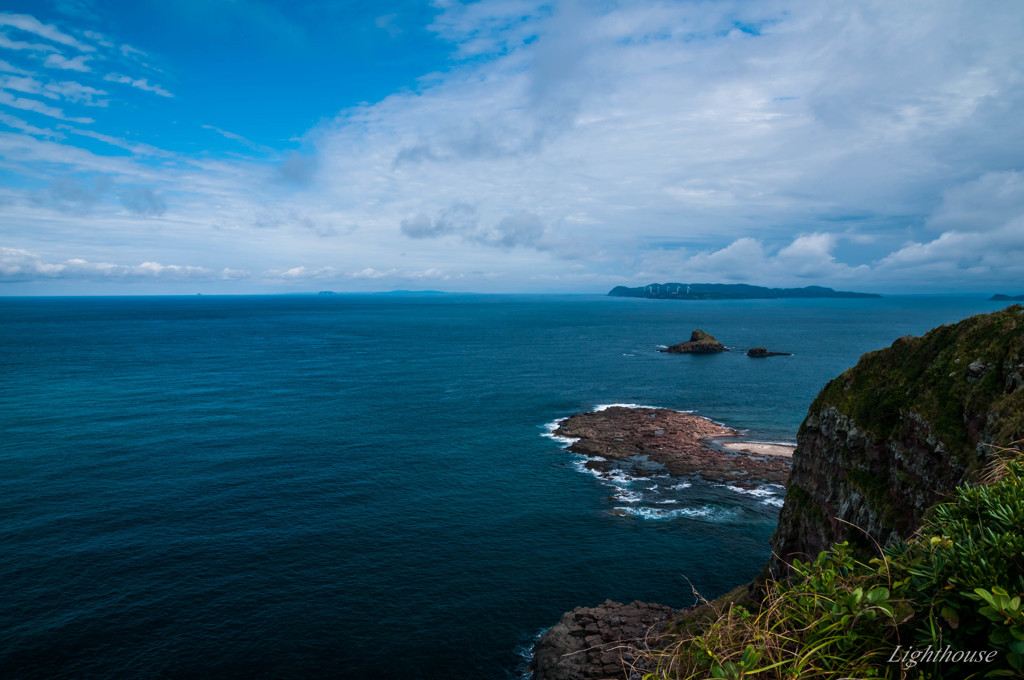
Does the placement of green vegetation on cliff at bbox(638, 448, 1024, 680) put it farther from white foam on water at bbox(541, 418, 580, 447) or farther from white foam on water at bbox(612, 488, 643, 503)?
white foam on water at bbox(541, 418, 580, 447)

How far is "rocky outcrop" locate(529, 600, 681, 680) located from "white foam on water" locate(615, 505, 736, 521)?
50.9 feet

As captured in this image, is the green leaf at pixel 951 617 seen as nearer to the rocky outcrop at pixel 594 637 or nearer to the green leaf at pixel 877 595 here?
the green leaf at pixel 877 595

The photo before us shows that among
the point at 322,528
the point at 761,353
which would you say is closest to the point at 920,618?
the point at 322,528

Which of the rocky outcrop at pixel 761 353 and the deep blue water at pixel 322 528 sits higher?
the rocky outcrop at pixel 761 353

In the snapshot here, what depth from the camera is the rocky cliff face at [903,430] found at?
2272 centimetres

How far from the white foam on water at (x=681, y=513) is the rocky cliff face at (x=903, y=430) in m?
15.1

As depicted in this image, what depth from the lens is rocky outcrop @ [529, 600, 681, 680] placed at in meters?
30.5

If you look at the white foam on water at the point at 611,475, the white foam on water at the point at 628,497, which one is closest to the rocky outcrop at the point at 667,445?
the white foam on water at the point at 611,475

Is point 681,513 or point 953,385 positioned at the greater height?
point 953,385

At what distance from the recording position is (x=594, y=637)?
108 ft

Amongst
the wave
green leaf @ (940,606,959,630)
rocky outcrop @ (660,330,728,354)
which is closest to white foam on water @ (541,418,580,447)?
the wave

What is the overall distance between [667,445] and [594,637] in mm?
41970

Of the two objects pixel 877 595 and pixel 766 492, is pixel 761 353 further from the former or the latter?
pixel 877 595

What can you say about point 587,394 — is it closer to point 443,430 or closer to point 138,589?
point 443,430
